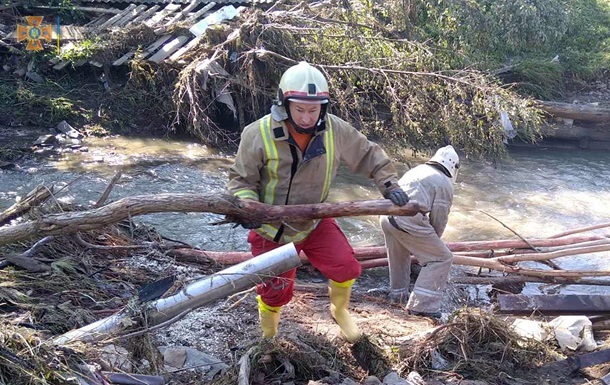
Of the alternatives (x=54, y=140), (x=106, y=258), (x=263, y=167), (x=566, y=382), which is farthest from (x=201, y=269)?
(x=54, y=140)

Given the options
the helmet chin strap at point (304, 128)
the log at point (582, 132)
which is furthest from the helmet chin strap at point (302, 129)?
the log at point (582, 132)

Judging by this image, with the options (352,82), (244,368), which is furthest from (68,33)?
(244,368)

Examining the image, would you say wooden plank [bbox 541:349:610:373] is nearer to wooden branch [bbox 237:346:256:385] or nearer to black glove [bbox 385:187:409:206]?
black glove [bbox 385:187:409:206]

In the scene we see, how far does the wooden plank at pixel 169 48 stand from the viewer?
10055mm

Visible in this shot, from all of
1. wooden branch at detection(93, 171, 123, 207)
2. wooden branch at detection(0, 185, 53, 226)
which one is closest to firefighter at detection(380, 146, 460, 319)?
wooden branch at detection(93, 171, 123, 207)

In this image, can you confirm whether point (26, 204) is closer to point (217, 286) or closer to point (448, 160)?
point (217, 286)

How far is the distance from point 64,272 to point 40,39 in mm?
7166

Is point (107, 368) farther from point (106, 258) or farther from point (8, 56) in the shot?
point (8, 56)

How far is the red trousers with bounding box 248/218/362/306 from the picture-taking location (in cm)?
413

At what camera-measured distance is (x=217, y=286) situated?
3.69 metres

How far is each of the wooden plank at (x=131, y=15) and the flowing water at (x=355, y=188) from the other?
8.32ft

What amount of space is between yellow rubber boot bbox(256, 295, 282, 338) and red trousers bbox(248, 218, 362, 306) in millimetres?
42

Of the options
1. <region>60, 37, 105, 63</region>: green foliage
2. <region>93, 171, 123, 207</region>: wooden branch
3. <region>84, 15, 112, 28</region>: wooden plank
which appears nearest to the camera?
<region>93, 171, 123, 207</region>: wooden branch

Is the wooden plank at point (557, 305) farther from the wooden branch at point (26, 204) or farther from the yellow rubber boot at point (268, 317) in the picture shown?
the wooden branch at point (26, 204)
